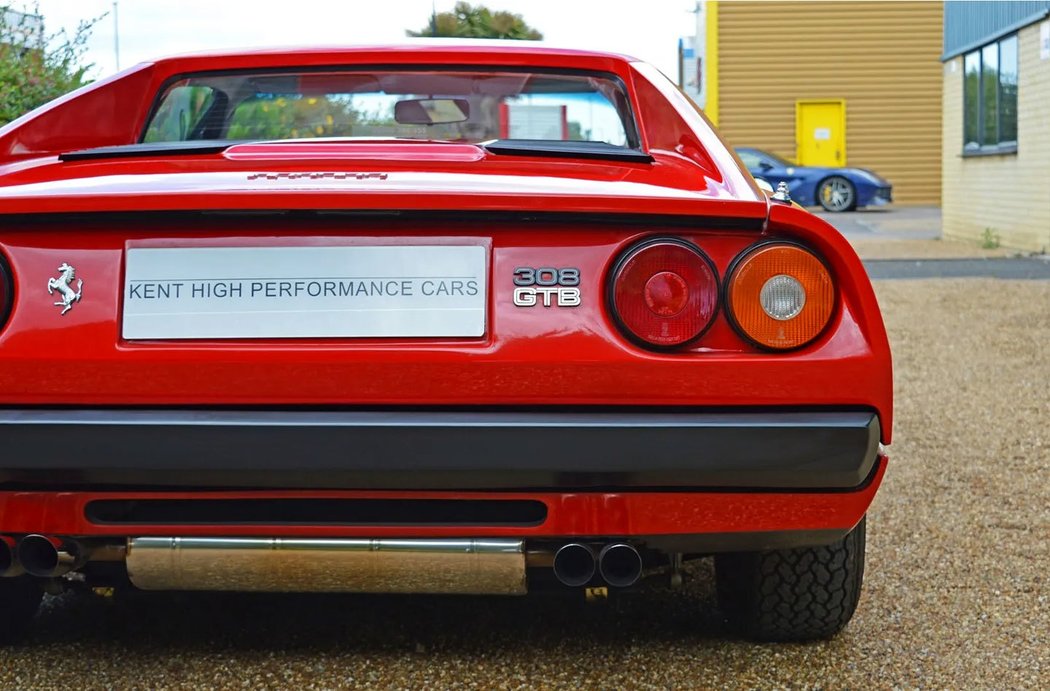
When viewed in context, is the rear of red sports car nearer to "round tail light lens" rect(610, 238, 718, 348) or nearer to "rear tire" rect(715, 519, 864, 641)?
"round tail light lens" rect(610, 238, 718, 348)

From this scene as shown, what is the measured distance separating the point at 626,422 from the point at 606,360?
105 mm

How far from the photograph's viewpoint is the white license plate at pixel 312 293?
235cm

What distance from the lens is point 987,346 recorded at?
28.1 feet

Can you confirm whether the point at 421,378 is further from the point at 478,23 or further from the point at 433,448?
the point at 478,23

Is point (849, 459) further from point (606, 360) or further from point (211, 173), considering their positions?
point (211, 173)

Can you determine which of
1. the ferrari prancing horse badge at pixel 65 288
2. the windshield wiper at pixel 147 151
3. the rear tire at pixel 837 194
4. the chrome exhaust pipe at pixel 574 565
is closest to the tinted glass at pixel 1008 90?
the rear tire at pixel 837 194

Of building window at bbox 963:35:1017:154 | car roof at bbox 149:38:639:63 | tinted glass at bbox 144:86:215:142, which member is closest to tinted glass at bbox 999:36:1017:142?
building window at bbox 963:35:1017:154

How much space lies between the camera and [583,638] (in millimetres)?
3014

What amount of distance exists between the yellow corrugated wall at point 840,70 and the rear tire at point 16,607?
27.6 m

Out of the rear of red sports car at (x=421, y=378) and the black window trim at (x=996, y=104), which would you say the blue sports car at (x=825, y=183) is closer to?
the black window trim at (x=996, y=104)

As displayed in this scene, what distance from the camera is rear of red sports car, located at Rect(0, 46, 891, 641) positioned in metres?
2.32

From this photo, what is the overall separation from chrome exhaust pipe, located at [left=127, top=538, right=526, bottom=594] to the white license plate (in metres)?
0.36

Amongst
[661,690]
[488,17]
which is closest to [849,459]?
[661,690]

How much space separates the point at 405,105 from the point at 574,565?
1455 millimetres
